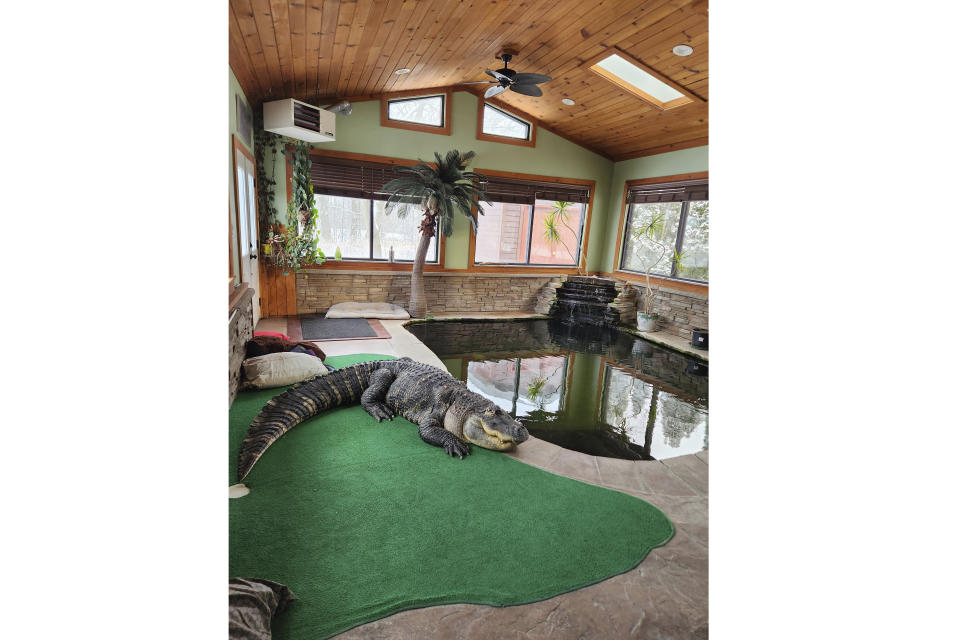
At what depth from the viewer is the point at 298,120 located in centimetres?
492

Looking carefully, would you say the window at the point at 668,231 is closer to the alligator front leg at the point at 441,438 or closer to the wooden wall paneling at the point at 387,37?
the wooden wall paneling at the point at 387,37

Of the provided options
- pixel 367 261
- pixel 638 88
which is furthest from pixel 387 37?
pixel 367 261

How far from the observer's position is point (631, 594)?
164 centimetres

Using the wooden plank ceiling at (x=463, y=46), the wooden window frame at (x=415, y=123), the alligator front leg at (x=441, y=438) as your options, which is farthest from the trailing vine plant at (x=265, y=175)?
the alligator front leg at (x=441, y=438)

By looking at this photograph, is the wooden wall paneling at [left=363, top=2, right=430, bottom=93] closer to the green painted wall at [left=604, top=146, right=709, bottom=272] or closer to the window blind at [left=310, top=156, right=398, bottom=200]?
the window blind at [left=310, top=156, right=398, bottom=200]

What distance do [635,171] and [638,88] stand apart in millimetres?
2036

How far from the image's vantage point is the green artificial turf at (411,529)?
62.2 inches

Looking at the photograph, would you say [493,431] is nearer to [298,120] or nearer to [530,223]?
[298,120]

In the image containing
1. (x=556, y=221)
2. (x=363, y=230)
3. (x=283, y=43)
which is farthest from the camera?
(x=556, y=221)

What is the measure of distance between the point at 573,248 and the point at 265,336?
17.9ft
